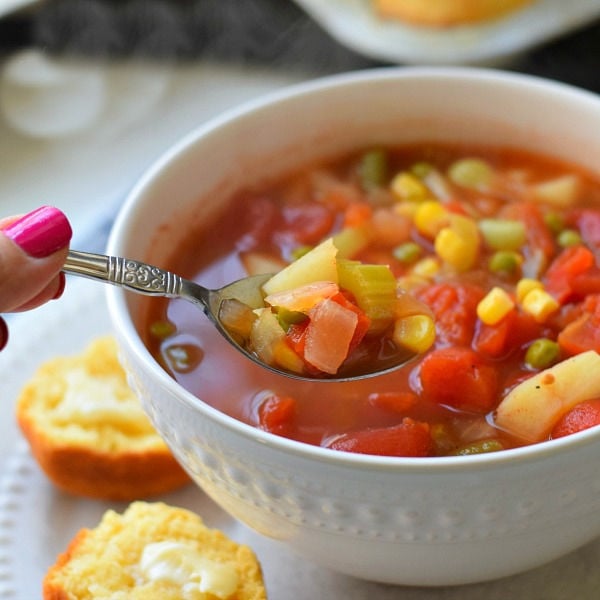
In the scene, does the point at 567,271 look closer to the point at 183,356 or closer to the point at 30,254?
the point at 183,356

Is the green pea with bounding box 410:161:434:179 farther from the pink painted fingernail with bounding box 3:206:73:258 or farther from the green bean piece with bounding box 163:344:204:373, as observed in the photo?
the pink painted fingernail with bounding box 3:206:73:258

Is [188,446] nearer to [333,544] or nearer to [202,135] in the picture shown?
[333,544]

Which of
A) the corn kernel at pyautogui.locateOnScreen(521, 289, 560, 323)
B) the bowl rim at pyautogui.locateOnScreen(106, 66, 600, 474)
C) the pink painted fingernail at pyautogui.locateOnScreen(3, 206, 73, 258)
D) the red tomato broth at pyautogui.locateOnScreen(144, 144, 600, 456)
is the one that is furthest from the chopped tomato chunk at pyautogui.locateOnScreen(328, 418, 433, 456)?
the pink painted fingernail at pyautogui.locateOnScreen(3, 206, 73, 258)

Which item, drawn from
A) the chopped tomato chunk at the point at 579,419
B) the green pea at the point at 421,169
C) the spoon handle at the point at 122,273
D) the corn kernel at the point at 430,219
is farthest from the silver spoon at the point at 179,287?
the green pea at the point at 421,169

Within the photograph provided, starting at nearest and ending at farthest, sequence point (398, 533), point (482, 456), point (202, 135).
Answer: point (482, 456)
point (398, 533)
point (202, 135)

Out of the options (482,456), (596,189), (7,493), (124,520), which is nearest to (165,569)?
(124,520)

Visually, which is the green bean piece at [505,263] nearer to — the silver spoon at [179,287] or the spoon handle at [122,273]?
the silver spoon at [179,287]
